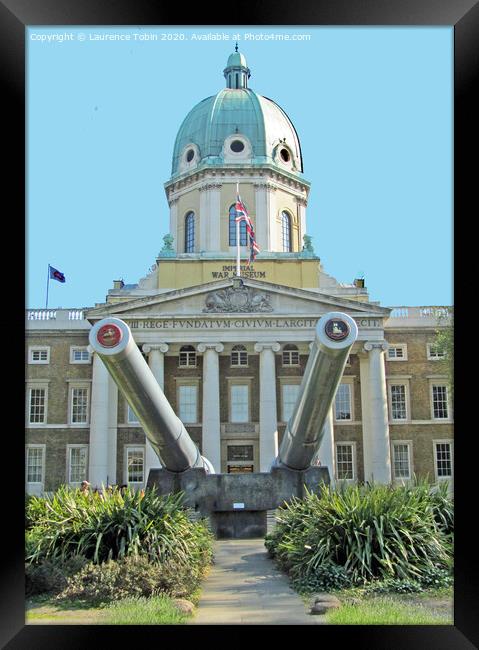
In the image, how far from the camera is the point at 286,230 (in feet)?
164

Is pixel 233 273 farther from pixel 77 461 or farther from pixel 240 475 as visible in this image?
pixel 240 475

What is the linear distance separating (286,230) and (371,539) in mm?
40656

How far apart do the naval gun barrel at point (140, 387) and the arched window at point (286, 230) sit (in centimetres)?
3563

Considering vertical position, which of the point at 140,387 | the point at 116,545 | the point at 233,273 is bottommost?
the point at 116,545

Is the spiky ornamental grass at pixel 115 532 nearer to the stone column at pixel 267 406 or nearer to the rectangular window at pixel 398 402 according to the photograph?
the stone column at pixel 267 406

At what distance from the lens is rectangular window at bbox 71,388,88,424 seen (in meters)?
42.7

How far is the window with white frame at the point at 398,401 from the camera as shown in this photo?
4303 cm

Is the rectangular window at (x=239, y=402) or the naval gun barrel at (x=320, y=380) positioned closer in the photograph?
the naval gun barrel at (x=320, y=380)

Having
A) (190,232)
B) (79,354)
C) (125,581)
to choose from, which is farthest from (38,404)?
(125,581)

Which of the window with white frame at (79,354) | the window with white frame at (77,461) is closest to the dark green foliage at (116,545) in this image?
the window with white frame at (77,461)

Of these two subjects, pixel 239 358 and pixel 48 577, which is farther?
pixel 239 358

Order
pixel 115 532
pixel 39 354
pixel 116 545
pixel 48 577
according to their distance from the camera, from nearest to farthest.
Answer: pixel 48 577 < pixel 116 545 < pixel 115 532 < pixel 39 354
